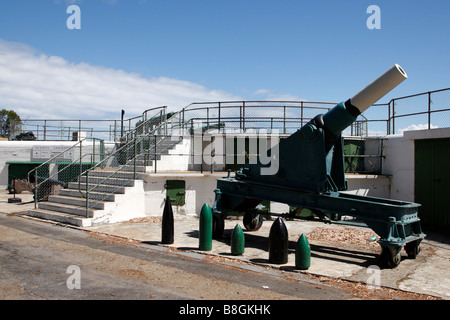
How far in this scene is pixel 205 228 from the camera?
9.05 metres

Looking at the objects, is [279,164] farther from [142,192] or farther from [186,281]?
[142,192]

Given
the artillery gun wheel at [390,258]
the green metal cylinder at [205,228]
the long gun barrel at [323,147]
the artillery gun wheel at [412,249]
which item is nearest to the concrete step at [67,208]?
the green metal cylinder at [205,228]

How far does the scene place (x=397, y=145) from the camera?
1437cm

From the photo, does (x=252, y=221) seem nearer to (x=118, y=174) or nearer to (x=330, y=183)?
(x=330, y=183)

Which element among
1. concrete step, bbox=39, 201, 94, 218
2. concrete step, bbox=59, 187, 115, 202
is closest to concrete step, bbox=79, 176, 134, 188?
concrete step, bbox=59, 187, 115, 202

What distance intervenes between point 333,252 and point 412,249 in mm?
1662

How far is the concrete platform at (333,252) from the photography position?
7082mm

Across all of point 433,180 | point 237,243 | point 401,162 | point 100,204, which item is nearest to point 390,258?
point 237,243

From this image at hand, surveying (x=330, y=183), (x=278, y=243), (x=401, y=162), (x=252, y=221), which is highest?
(x=401, y=162)

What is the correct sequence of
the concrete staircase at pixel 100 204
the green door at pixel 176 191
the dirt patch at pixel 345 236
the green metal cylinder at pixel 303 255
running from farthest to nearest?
the green door at pixel 176 191 → the concrete staircase at pixel 100 204 → the dirt patch at pixel 345 236 → the green metal cylinder at pixel 303 255

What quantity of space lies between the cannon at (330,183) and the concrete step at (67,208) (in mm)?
4290

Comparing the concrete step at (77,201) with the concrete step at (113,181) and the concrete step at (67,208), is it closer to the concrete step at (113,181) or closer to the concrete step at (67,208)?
the concrete step at (67,208)

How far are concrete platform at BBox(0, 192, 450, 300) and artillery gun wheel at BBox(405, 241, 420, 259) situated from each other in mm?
120
